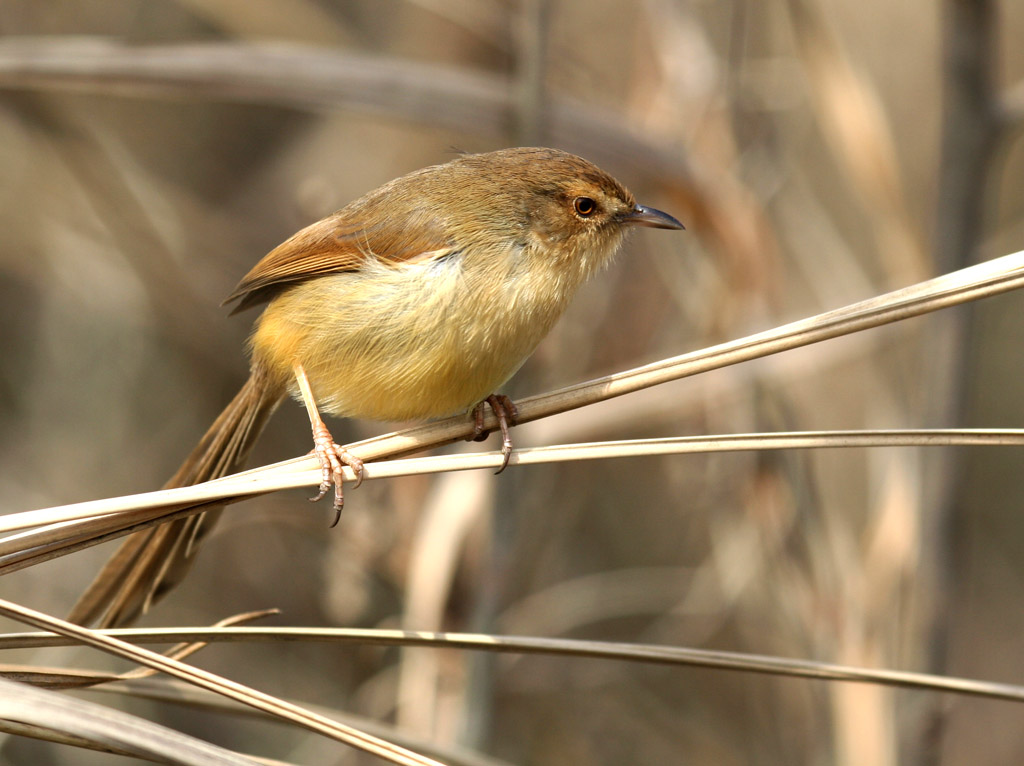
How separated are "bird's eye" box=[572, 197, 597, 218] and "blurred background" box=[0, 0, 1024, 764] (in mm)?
371

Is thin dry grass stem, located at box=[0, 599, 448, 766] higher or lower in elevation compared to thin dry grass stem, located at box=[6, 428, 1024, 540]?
lower

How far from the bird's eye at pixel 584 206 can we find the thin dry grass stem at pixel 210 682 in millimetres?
1920

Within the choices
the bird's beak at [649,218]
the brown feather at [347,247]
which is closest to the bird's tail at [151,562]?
the brown feather at [347,247]

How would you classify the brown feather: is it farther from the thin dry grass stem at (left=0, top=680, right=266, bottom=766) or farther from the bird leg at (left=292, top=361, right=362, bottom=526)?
the thin dry grass stem at (left=0, top=680, right=266, bottom=766)

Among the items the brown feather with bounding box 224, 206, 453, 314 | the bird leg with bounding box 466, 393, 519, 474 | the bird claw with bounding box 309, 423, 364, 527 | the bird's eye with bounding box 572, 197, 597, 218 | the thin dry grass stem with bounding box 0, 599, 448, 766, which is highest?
the bird's eye with bounding box 572, 197, 597, 218

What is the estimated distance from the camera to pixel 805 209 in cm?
465

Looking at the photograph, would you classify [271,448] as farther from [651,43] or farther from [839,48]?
[839,48]

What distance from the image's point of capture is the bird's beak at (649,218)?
3.24 m

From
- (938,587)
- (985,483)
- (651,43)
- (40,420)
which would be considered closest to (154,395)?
(40,420)

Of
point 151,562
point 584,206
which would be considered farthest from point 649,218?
point 151,562

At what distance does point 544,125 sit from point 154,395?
3035 mm

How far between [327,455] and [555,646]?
1.01m

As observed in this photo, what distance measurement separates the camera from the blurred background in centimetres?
347

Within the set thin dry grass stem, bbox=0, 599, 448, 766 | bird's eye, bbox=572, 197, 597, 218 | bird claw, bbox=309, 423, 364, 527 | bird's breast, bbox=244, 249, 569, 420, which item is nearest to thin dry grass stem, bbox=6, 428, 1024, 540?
thin dry grass stem, bbox=0, 599, 448, 766
